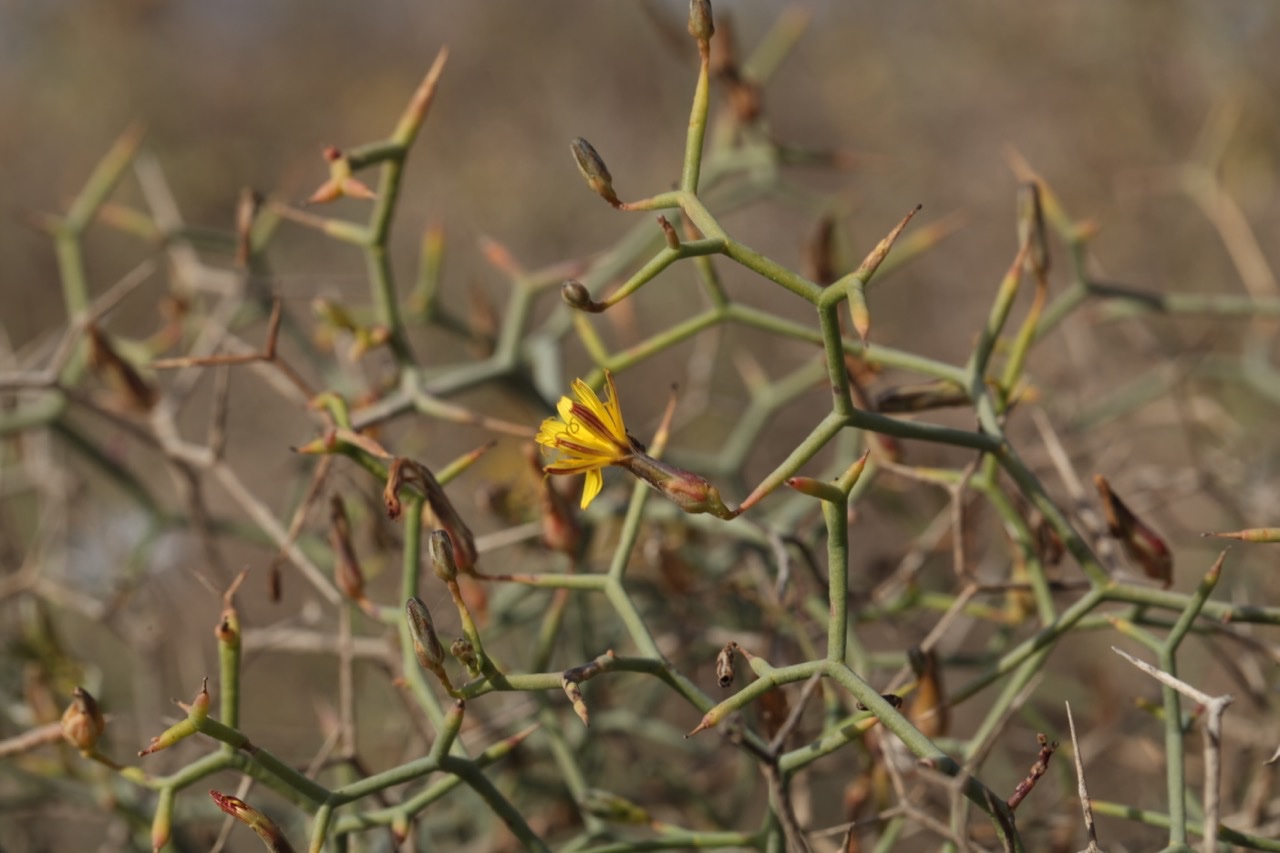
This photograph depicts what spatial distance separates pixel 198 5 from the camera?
6.98m

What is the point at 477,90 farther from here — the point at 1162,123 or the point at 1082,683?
the point at 1082,683

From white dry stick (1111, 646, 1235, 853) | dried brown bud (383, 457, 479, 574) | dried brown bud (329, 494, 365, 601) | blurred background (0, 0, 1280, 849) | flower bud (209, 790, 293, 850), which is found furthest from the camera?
blurred background (0, 0, 1280, 849)

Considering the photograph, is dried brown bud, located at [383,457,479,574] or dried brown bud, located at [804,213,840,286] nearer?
dried brown bud, located at [383,457,479,574]

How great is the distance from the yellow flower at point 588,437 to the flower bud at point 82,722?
1.17 feet

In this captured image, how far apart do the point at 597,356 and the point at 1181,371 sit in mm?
733

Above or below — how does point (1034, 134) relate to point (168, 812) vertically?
above

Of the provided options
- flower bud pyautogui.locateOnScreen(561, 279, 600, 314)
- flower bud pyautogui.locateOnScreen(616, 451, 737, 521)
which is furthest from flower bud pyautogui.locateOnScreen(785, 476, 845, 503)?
flower bud pyautogui.locateOnScreen(561, 279, 600, 314)

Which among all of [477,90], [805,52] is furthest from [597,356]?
[477,90]

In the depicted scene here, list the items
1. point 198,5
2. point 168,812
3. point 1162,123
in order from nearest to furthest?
point 168,812 → point 1162,123 → point 198,5

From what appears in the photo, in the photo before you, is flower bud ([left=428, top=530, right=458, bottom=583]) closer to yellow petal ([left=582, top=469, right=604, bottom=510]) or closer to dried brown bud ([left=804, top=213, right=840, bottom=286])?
yellow petal ([left=582, top=469, right=604, bottom=510])

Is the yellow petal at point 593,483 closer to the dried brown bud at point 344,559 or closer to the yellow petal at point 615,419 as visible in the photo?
the yellow petal at point 615,419

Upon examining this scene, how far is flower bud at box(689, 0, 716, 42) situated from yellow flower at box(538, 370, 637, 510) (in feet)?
0.76

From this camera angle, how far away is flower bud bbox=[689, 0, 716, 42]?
74 centimetres

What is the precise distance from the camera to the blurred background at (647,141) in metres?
2.78
